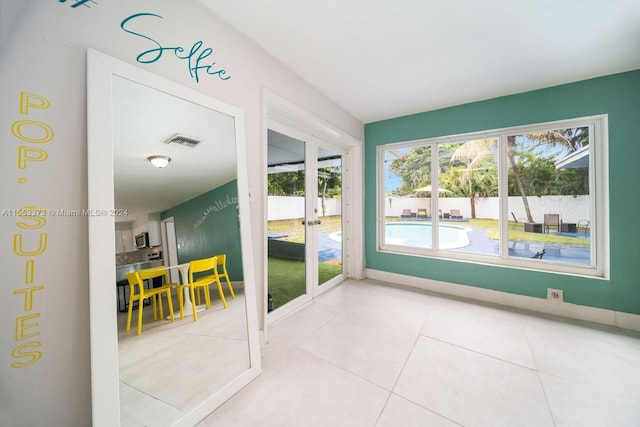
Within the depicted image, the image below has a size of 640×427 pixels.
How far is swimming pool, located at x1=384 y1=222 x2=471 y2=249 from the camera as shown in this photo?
3.26 meters

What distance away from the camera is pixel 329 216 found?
11.2ft

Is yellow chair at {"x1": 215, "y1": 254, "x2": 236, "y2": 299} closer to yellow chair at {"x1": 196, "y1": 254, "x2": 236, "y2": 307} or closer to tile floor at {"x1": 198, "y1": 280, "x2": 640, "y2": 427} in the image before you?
yellow chair at {"x1": 196, "y1": 254, "x2": 236, "y2": 307}

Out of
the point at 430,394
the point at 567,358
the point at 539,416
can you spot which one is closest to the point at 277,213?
the point at 430,394

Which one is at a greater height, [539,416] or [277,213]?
[277,213]

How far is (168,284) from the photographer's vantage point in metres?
1.39

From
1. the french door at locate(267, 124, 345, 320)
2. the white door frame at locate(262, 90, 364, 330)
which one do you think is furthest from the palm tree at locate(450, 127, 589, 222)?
the french door at locate(267, 124, 345, 320)

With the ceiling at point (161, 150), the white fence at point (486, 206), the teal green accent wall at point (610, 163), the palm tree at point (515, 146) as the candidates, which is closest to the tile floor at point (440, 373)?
the teal green accent wall at point (610, 163)

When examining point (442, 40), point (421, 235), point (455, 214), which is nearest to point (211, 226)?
point (442, 40)

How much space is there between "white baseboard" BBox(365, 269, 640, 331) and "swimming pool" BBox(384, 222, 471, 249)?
1.71ft

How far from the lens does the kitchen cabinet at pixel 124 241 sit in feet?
3.76

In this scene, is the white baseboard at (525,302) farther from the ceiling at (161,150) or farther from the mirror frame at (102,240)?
the mirror frame at (102,240)

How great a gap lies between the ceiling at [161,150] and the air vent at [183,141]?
0.02m

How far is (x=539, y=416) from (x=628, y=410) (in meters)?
0.56

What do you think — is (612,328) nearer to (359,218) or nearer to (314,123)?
(359,218)
